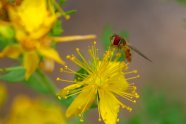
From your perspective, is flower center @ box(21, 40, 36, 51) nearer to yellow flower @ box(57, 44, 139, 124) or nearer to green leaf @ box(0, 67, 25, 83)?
yellow flower @ box(57, 44, 139, 124)

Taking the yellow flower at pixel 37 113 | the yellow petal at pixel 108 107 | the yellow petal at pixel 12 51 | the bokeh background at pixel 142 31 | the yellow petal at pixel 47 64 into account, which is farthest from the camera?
the bokeh background at pixel 142 31

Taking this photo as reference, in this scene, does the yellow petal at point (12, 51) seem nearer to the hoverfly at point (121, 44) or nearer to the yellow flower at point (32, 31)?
the yellow flower at point (32, 31)

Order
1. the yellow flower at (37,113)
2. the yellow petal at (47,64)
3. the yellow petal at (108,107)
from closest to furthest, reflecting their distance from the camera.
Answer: the yellow petal at (108,107)
the yellow petal at (47,64)
the yellow flower at (37,113)

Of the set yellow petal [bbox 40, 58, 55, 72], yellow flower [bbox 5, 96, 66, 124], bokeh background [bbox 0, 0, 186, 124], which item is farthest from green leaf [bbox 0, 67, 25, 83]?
bokeh background [bbox 0, 0, 186, 124]

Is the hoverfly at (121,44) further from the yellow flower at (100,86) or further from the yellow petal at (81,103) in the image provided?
the yellow petal at (81,103)

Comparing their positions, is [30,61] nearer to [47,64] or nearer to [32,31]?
[32,31]

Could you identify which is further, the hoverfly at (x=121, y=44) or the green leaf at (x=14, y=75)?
the green leaf at (x=14, y=75)

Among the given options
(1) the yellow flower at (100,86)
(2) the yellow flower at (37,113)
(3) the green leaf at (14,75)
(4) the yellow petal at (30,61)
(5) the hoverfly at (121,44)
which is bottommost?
(2) the yellow flower at (37,113)

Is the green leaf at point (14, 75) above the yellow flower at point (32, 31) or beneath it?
beneath

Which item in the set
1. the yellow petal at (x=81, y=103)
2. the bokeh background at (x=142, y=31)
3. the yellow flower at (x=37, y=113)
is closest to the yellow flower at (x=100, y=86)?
the yellow petal at (x=81, y=103)
